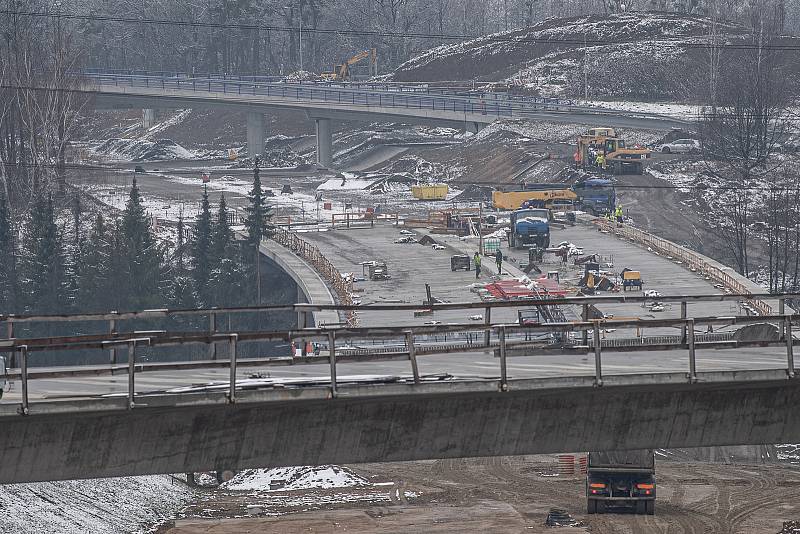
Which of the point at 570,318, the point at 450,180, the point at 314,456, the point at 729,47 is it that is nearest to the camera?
the point at 314,456

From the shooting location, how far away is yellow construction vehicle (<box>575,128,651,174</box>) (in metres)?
96.5

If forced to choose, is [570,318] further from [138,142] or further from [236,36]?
[236,36]

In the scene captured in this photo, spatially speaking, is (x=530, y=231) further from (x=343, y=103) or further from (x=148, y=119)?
(x=148, y=119)

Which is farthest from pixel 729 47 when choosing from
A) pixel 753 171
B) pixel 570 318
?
pixel 570 318

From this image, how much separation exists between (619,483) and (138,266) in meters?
43.2

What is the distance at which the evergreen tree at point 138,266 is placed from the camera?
73.9m

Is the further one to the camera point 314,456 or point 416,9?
point 416,9

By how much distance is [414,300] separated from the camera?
59.3 meters

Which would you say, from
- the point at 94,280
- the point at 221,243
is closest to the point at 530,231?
the point at 221,243

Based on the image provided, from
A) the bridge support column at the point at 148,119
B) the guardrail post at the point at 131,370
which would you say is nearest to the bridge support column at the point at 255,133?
the bridge support column at the point at 148,119

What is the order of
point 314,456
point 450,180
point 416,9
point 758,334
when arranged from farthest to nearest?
point 416,9
point 450,180
point 758,334
point 314,456

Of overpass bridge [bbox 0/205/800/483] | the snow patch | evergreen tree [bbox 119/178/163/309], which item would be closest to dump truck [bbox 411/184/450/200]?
evergreen tree [bbox 119/178/163/309]

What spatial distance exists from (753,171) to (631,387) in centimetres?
8228

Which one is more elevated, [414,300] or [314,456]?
[314,456]
